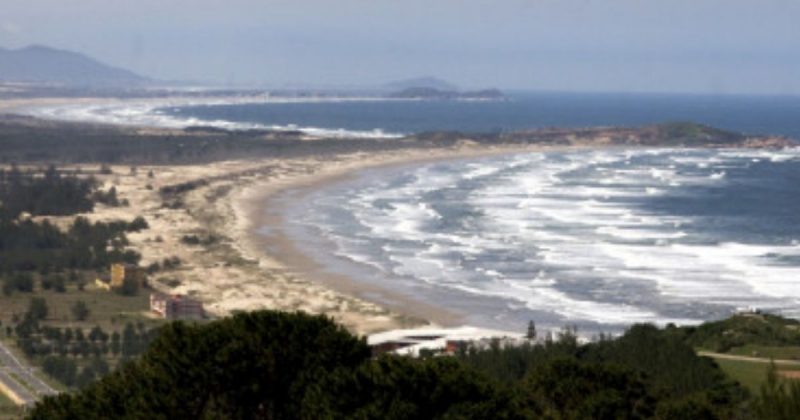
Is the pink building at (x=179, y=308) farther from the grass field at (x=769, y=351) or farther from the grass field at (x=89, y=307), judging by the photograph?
the grass field at (x=769, y=351)

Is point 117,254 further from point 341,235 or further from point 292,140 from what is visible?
point 292,140

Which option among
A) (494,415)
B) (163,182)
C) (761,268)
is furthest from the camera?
(163,182)

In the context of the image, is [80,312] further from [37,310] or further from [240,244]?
[240,244]

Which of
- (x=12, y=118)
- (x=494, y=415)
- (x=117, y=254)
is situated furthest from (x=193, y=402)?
(x=12, y=118)

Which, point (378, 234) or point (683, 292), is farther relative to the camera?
point (378, 234)

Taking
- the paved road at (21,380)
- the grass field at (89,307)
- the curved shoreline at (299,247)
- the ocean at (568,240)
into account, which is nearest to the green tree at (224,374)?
the paved road at (21,380)

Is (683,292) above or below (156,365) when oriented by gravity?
below

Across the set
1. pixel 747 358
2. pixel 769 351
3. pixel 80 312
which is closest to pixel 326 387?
pixel 747 358
